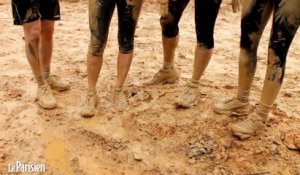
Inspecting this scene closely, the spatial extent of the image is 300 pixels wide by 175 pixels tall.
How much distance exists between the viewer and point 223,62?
5527mm

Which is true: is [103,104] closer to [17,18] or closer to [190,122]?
[190,122]

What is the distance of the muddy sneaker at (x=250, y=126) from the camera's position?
355 cm

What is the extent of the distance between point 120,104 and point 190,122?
733 millimetres

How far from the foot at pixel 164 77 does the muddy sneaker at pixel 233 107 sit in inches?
30.1

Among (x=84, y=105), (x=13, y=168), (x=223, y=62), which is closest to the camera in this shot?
(x=13, y=168)

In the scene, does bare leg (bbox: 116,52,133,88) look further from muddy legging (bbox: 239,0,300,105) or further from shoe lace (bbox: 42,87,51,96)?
muddy legging (bbox: 239,0,300,105)

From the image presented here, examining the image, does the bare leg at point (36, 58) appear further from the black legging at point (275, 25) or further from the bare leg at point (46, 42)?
the black legging at point (275, 25)

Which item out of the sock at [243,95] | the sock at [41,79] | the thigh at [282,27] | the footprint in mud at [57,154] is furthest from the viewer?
the sock at [41,79]

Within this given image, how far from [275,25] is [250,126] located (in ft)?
3.05

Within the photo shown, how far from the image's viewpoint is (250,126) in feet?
11.7

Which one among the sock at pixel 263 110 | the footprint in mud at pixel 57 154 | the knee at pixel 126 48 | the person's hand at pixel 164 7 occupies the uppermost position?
the person's hand at pixel 164 7

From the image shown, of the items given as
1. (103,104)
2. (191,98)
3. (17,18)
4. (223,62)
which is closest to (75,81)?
(103,104)

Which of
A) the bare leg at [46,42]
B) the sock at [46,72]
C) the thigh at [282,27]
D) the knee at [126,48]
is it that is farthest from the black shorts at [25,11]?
the thigh at [282,27]

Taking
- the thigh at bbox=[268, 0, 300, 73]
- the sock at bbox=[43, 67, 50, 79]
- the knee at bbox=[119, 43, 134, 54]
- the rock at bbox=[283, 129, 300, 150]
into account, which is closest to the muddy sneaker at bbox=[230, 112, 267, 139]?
the rock at bbox=[283, 129, 300, 150]
